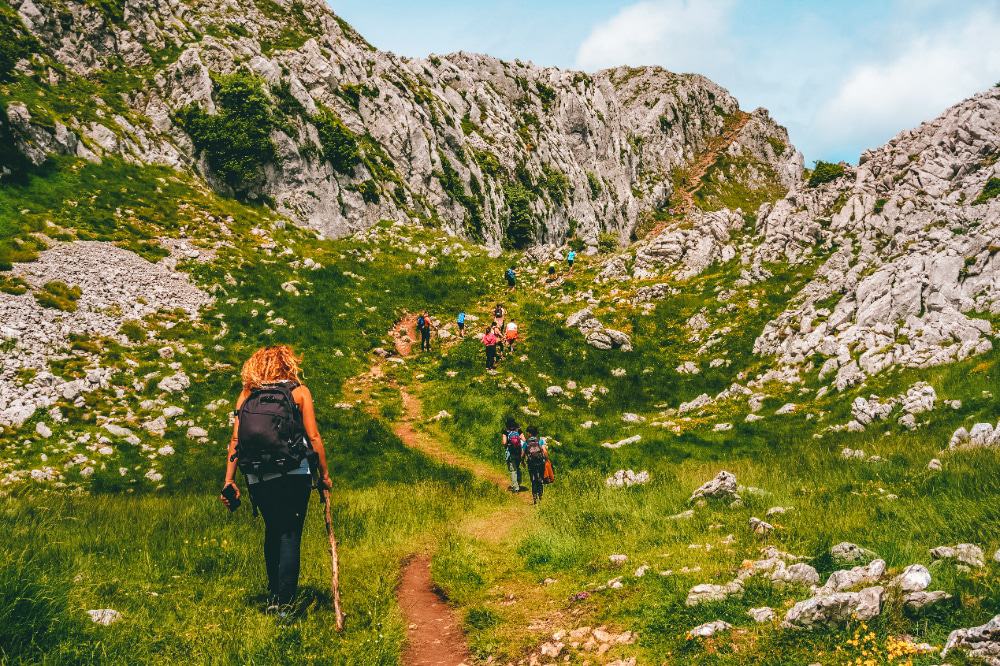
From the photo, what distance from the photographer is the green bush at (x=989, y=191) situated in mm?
20920

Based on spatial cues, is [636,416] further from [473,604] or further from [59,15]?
[59,15]

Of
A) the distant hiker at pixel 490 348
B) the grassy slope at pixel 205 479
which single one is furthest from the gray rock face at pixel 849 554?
the distant hiker at pixel 490 348

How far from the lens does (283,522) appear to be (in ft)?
22.9

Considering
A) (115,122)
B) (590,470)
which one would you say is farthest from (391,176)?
(590,470)

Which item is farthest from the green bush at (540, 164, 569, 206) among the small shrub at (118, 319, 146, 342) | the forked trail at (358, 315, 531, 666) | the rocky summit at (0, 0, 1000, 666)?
the small shrub at (118, 319, 146, 342)

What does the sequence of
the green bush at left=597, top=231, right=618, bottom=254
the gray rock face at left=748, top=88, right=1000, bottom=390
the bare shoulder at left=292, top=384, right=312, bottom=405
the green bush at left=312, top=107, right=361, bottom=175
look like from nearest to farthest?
1. the bare shoulder at left=292, top=384, right=312, bottom=405
2. the gray rock face at left=748, top=88, right=1000, bottom=390
3. the green bush at left=312, top=107, right=361, bottom=175
4. the green bush at left=597, top=231, right=618, bottom=254

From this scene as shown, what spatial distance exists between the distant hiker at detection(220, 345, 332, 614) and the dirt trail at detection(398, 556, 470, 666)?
5.79 feet

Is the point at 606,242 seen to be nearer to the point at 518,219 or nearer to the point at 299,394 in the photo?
the point at 518,219

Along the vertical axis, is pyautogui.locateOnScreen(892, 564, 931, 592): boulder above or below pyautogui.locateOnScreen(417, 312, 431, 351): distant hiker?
below

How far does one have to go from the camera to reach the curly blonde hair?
7.13 m

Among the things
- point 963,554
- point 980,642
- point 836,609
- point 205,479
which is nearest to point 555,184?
point 205,479

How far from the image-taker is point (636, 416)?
22047 millimetres

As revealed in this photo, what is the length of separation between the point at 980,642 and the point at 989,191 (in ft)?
79.2

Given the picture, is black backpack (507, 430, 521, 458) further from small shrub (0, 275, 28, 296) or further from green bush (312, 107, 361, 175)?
green bush (312, 107, 361, 175)
